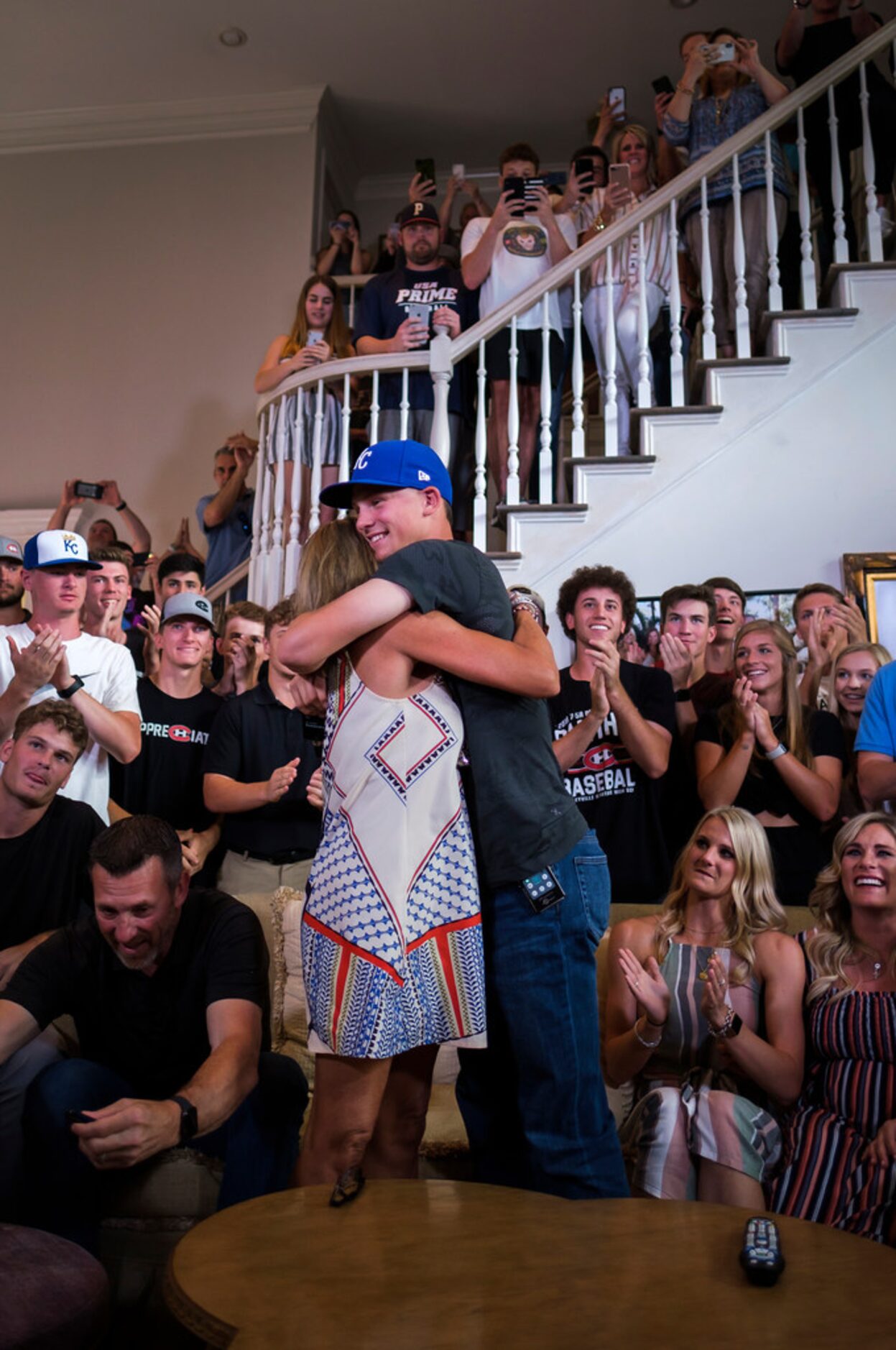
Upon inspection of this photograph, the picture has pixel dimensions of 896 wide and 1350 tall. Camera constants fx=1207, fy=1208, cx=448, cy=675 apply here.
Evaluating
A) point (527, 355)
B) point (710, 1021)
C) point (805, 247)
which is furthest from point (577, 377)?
point (710, 1021)

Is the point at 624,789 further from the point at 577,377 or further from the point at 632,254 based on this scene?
the point at 632,254

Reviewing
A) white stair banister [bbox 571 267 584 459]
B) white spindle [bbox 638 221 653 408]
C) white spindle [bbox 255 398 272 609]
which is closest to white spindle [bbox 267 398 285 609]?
white spindle [bbox 255 398 272 609]

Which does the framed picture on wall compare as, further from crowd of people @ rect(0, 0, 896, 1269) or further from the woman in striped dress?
the woman in striped dress

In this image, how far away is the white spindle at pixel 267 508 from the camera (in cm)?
484

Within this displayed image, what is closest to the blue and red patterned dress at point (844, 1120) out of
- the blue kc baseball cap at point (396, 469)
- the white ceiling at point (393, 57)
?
the blue kc baseball cap at point (396, 469)

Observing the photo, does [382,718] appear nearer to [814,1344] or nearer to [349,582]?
[349,582]

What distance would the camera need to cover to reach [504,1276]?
4.25ft

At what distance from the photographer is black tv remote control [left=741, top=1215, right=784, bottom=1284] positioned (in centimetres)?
132

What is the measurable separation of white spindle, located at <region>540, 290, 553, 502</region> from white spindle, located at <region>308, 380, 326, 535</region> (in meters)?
0.87

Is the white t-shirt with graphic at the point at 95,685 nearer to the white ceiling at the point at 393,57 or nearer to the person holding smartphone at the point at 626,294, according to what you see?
the person holding smartphone at the point at 626,294

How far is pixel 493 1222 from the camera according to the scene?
1435mm

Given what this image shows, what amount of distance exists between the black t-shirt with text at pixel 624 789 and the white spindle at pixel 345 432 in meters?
1.82

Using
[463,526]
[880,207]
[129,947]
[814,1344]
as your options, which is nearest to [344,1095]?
[814,1344]

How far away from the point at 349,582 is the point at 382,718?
0.23 meters
